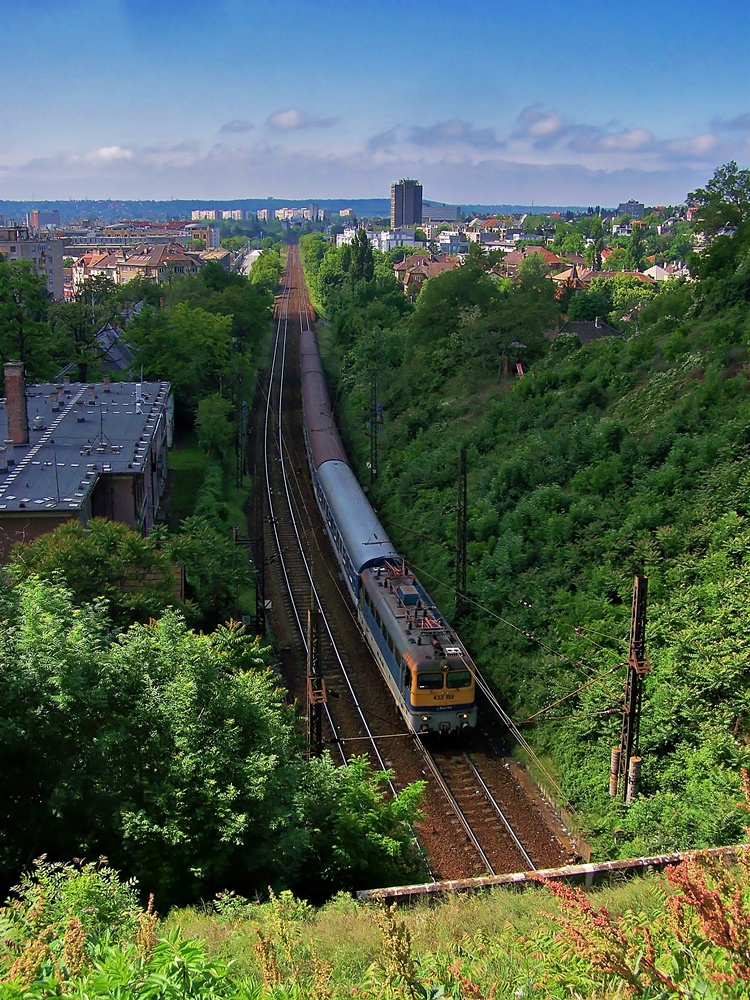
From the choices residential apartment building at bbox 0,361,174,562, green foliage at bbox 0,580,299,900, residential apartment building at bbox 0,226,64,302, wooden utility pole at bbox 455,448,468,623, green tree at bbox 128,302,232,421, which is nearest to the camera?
green foliage at bbox 0,580,299,900

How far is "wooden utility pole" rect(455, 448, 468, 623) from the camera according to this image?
21.8 m

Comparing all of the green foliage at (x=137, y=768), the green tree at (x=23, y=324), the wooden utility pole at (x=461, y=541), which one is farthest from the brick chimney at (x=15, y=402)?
the green foliage at (x=137, y=768)

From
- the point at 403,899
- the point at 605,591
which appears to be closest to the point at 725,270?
the point at 605,591

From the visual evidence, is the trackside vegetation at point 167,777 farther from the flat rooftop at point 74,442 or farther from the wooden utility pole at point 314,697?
the flat rooftop at point 74,442

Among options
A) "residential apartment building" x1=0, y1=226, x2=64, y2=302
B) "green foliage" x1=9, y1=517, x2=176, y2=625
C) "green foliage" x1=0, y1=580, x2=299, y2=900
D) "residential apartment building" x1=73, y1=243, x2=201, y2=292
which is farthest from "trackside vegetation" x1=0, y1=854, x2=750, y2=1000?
"residential apartment building" x1=73, y1=243, x2=201, y2=292

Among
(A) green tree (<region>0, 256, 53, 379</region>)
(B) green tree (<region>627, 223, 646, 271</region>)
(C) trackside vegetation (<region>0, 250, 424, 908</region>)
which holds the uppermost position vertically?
(B) green tree (<region>627, 223, 646, 271</region>)

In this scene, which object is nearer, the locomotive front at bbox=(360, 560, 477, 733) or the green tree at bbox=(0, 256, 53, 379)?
the locomotive front at bbox=(360, 560, 477, 733)

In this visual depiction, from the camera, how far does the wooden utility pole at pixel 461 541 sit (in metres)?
21.8

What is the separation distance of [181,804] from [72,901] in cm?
225

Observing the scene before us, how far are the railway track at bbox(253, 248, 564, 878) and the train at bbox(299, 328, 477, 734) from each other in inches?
22.9

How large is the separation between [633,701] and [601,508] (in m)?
9.96

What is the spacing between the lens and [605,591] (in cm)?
2008

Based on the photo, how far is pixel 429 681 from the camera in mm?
17938

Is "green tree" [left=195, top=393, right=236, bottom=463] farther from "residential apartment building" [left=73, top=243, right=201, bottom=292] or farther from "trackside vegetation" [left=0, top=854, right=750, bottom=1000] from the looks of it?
"residential apartment building" [left=73, top=243, right=201, bottom=292]
